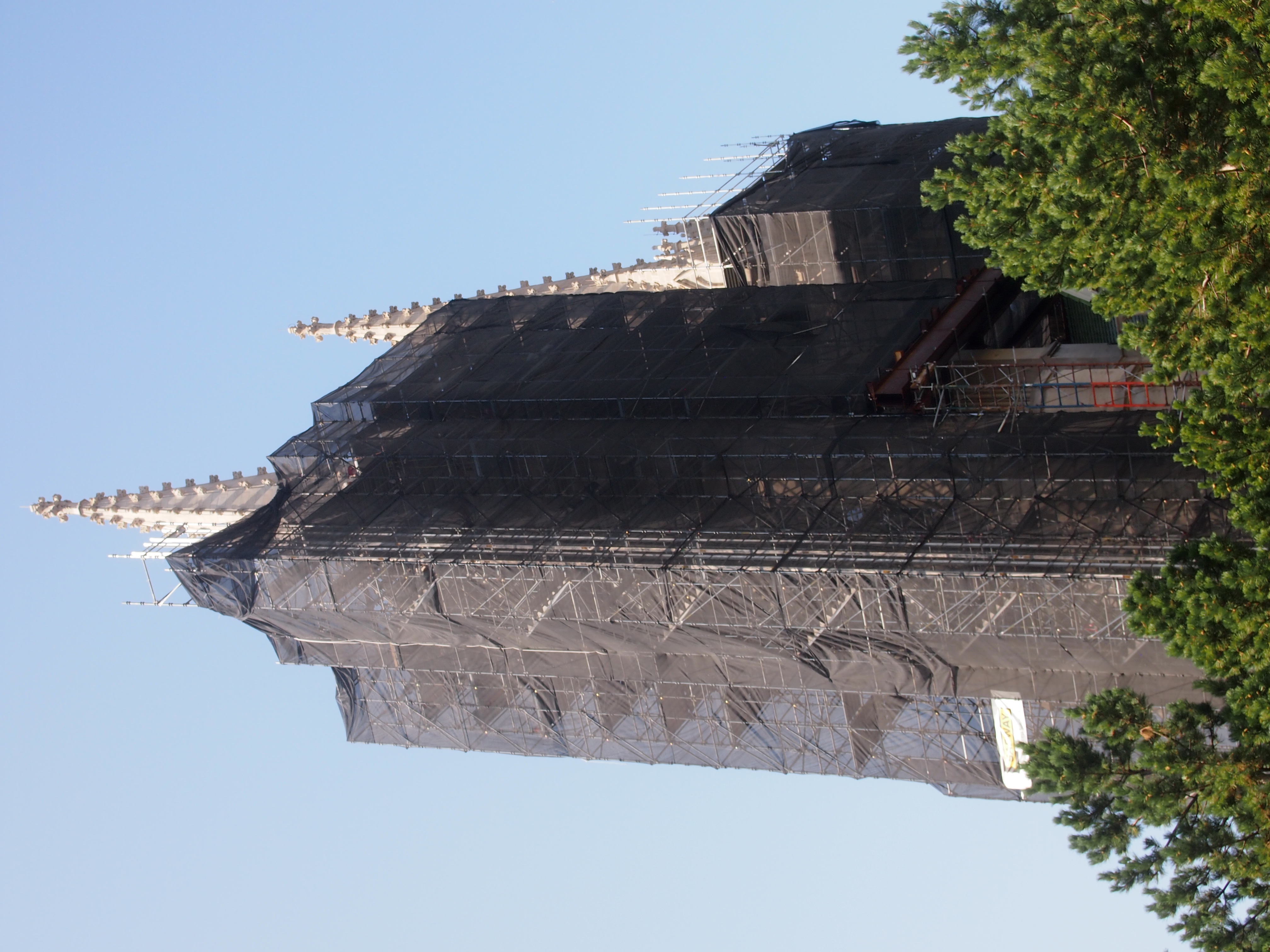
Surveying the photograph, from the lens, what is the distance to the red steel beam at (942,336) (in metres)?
36.6

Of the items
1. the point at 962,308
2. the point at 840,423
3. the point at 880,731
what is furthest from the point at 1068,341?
the point at 880,731

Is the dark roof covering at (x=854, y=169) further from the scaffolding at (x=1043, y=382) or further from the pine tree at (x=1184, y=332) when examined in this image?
the pine tree at (x=1184, y=332)

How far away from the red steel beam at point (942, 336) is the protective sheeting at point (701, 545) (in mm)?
559

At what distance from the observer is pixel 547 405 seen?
135ft

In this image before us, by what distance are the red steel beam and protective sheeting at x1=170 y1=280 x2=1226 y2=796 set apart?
56 cm

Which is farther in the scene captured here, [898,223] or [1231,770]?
[898,223]

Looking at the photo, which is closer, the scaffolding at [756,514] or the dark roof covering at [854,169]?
the scaffolding at [756,514]

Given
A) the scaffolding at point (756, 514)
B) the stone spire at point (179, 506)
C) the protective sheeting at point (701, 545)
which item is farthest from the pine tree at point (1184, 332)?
the stone spire at point (179, 506)

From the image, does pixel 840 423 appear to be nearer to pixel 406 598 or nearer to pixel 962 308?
pixel 962 308

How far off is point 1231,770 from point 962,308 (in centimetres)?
1753

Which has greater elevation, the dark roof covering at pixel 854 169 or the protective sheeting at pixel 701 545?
the dark roof covering at pixel 854 169

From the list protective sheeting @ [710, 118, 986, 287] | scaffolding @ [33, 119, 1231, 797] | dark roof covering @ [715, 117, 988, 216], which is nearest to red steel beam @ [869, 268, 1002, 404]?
scaffolding @ [33, 119, 1231, 797]

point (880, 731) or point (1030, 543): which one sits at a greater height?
point (1030, 543)

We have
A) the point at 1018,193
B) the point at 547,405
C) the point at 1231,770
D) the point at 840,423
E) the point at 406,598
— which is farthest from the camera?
the point at 547,405
